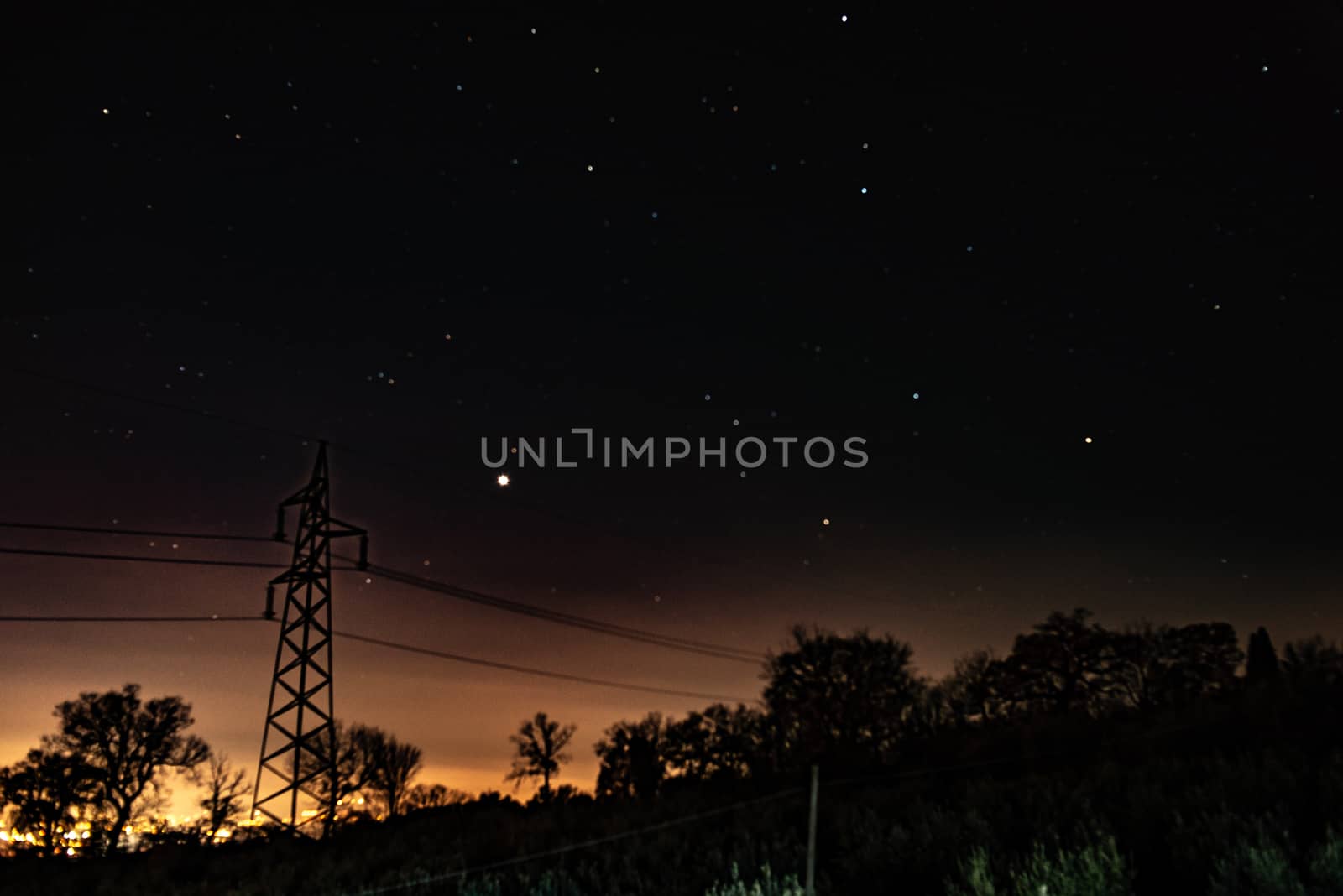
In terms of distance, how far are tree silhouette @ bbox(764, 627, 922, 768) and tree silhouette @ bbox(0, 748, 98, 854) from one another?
40.8 metres

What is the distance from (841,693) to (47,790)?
46683 mm

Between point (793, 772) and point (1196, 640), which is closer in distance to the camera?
point (793, 772)

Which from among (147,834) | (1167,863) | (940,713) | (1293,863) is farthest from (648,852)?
(940,713)

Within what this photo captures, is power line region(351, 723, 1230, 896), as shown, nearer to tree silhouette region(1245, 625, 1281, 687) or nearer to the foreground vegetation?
the foreground vegetation

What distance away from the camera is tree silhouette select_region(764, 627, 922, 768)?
5922cm

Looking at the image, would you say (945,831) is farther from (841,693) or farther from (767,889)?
(841,693)

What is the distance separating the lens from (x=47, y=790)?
173 ft

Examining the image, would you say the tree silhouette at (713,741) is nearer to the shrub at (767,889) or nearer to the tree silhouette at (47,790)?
the tree silhouette at (47,790)

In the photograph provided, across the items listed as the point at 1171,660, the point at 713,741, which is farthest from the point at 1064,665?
the point at 713,741

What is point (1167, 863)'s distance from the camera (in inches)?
407

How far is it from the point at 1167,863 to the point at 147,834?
2622 cm

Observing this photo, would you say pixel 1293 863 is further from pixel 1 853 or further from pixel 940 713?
pixel 940 713

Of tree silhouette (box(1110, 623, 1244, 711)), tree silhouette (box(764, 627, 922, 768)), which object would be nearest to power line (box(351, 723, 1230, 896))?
tree silhouette (box(764, 627, 922, 768))

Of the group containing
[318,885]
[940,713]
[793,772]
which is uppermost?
[940,713]
